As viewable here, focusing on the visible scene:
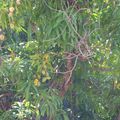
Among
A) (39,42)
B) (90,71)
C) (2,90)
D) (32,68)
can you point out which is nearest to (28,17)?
(39,42)

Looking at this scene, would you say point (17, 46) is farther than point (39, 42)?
Yes

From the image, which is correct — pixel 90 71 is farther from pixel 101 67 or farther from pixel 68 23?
pixel 68 23

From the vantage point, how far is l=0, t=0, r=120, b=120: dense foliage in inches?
80.4

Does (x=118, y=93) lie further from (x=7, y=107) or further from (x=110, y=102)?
(x=7, y=107)

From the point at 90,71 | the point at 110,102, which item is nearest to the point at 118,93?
the point at 110,102

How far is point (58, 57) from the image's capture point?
2.38 meters

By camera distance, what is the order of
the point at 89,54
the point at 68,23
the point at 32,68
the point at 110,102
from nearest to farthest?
the point at 68,23 → the point at 89,54 → the point at 32,68 → the point at 110,102

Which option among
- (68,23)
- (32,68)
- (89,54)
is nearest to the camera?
(68,23)

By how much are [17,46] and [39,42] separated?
1.23ft

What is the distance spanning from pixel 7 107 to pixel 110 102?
71cm

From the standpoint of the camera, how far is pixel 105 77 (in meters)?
2.55

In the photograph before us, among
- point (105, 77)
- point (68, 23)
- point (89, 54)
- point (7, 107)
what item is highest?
point (68, 23)

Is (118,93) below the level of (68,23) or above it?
below

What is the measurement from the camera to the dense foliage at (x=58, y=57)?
6.70 ft
